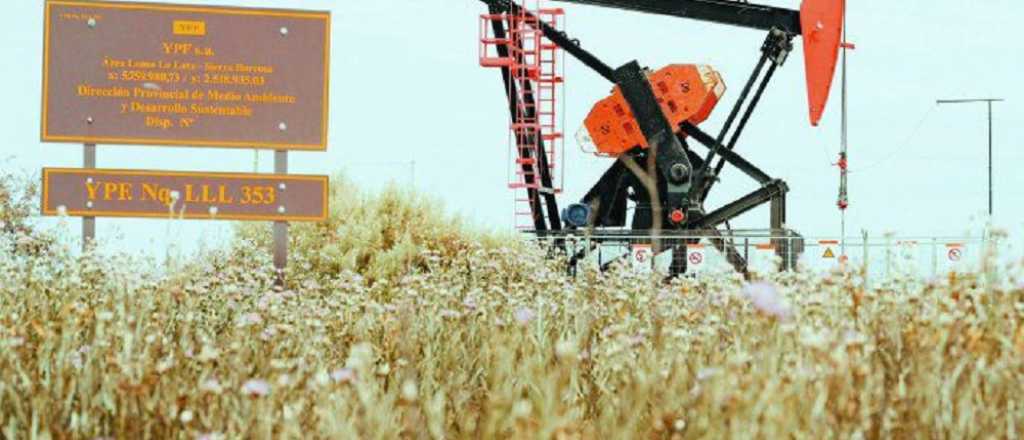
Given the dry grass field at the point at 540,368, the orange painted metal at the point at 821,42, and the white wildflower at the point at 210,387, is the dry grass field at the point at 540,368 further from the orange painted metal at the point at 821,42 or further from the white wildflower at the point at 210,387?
the orange painted metal at the point at 821,42

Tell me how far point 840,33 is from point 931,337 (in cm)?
1511

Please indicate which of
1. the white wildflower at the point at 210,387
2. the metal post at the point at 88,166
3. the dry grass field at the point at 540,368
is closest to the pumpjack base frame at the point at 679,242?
the metal post at the point at 88,166

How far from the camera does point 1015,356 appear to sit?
13.2 ft

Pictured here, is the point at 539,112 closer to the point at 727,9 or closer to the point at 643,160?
the point at 643,160

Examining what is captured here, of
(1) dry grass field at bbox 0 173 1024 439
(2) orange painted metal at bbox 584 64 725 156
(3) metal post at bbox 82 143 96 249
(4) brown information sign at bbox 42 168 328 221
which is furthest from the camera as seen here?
(2) orange painted metal at bbox 584 64 725 156

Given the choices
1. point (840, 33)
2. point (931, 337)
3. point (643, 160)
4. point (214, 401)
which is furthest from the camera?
point (643, 160)

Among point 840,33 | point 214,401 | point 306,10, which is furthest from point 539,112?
point 214,401

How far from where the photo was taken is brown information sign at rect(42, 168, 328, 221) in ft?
39.3

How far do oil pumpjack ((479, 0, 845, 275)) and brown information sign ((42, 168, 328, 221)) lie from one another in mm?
7182

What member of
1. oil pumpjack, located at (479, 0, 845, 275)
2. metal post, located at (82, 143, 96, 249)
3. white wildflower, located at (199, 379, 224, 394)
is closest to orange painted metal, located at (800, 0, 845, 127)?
oil pumpjack, located at (479, 0, 845, 275)

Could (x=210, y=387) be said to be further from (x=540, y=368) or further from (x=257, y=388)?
(x=540, y=368)

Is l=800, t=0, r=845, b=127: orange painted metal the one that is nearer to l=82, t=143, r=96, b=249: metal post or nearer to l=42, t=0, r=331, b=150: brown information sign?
l=42, t=0, r=331, b=150: brown information sign

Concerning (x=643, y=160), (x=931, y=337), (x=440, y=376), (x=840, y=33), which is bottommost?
(x=440, y=376)

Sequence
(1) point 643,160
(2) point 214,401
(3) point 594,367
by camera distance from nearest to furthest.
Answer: (2) point 214,401
(3) point 594,367
(1) point 643,160
